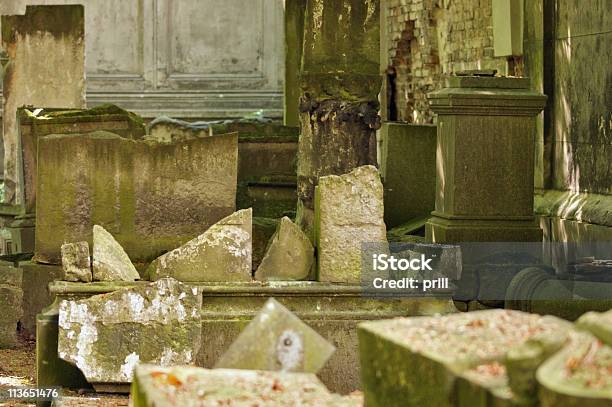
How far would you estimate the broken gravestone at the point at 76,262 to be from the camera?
26.6 ft

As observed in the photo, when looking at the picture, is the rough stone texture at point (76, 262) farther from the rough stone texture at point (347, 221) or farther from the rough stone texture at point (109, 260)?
the rough stone texture at point (347, 221)

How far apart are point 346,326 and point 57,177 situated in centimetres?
194

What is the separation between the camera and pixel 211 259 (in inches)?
326

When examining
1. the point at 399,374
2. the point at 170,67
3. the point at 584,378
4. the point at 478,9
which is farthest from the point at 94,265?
the point at 170,67

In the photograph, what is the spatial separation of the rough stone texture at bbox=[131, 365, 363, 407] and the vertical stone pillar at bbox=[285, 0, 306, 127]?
10696 mm

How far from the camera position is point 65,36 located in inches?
497

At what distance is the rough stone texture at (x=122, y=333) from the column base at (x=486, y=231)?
2.23m

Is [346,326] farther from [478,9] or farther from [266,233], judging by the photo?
[478,9]

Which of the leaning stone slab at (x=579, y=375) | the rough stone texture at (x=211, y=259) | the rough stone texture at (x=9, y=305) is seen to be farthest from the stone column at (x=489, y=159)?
the leaning stone slab at (x=579, y=375)

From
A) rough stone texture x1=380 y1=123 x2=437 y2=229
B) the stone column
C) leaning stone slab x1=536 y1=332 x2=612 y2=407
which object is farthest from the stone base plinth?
leaning stone slab x1=536 y1=332 x2=612 y2=407

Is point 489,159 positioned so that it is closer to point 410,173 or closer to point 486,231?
point 486,231

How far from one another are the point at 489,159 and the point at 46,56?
182 inches

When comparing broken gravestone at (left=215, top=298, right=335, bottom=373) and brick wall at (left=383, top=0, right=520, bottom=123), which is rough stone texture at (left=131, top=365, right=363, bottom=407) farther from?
brick wall at (left=383, top=0, right=520, bottom=123)

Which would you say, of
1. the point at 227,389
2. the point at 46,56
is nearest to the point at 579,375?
the point at 227,389
